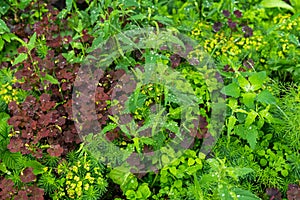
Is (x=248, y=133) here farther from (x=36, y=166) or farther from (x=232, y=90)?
(x=36, y=166)

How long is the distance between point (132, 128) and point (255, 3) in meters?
1.58

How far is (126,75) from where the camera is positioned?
232 cm

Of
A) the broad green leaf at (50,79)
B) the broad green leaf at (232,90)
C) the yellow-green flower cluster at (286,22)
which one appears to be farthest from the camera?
the yellow-green flower cluster at (286,22)

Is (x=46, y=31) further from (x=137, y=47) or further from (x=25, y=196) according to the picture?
(x=25, y=196)

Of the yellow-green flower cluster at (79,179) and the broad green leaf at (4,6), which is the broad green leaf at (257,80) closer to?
the yellow-green flower cluster at (79,179)

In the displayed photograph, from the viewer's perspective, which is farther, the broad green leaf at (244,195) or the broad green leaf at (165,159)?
the broad green leaf at (165,159)

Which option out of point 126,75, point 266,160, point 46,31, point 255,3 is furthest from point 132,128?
point 255,3

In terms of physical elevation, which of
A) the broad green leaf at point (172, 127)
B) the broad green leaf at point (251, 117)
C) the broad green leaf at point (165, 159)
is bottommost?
the broad green leaf at point (165, 159)

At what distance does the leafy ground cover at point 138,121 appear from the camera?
7.02ft

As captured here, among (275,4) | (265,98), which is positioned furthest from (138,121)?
(275,4)

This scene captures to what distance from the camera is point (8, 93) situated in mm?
2455

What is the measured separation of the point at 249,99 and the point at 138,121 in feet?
1.85

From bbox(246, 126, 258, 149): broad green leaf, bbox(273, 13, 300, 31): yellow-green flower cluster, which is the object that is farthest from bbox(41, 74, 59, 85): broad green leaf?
bbox(273, 13, 300, 31): yellow-green flower cluster

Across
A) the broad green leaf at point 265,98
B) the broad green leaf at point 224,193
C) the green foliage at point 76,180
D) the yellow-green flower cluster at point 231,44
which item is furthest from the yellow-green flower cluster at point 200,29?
the broad green leaf at point 224,193
